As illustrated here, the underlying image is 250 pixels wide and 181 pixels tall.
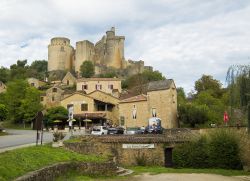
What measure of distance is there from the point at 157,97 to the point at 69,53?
6452cm

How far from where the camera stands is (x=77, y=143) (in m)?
31.6

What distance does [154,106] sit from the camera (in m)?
54.5

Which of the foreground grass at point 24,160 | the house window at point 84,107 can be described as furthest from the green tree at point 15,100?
the foreground grass at point 24,160

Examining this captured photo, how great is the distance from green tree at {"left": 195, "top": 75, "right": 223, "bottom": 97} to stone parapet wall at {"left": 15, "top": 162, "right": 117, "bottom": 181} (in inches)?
2028

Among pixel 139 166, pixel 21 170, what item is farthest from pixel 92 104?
pixel 21 170

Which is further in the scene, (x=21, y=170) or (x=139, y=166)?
(x=139, y=166)

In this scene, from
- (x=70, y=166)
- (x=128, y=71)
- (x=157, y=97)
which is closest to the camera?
(x=70, y=166)

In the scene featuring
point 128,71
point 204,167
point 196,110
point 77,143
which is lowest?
point 204,167

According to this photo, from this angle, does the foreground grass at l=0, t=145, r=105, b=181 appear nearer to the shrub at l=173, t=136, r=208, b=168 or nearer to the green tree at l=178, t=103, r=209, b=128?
the shrub at l=173, t=136, r=208, b=168

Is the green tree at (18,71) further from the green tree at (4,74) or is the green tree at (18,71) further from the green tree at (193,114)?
the green tree at (193,114)

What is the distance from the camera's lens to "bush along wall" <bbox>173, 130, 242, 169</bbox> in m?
34.4

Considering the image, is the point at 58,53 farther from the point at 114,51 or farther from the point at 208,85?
the point at 208,85

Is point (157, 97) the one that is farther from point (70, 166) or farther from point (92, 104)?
point (70, 166)

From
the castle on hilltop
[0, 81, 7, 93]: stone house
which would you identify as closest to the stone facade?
[0, 81, 7, 93]: stone house
